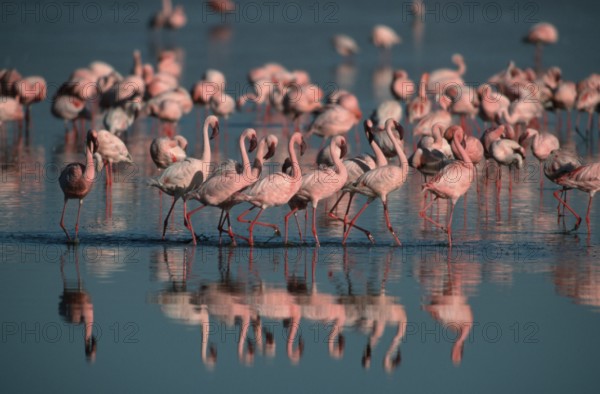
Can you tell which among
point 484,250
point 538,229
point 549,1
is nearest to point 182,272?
point 484,250

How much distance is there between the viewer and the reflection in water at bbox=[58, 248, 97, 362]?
732cm

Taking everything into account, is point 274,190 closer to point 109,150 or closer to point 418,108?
point 109,150

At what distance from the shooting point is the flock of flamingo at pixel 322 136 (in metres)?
10.4

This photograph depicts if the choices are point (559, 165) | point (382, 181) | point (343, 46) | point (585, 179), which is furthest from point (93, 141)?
point (343, 46)

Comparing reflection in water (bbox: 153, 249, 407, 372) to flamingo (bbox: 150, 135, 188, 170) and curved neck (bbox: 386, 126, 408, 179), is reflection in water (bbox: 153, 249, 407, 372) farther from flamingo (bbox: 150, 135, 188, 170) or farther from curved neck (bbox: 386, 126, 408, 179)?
flamingo (bbox: 150, 135, 188, 170)

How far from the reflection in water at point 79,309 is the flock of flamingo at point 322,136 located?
1.81 m

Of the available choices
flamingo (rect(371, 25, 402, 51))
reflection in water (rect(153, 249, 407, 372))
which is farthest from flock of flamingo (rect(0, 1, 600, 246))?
flamingo (rect(371, 25, 402, 51))

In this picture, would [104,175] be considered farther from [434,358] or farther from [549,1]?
[549,1]

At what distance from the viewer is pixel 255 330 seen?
7.53 m

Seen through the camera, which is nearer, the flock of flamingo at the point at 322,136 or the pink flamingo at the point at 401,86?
the flock of flamingo at the point at 322,136

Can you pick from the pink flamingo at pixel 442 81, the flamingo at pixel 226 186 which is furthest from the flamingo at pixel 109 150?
the pink flamingo at pixel 442 81

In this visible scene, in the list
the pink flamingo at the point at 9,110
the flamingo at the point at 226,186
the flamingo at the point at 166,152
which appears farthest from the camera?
the pink flamingo at the point at 9,110

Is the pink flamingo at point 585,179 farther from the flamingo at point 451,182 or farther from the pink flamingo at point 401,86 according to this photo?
the pink flamingo at point 401,86

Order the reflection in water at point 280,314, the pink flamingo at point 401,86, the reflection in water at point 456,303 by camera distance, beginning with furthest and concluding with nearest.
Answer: the pink flamingo at point 401,86
the reflection in water at point 456,303
the reflection in water at point 280,314
